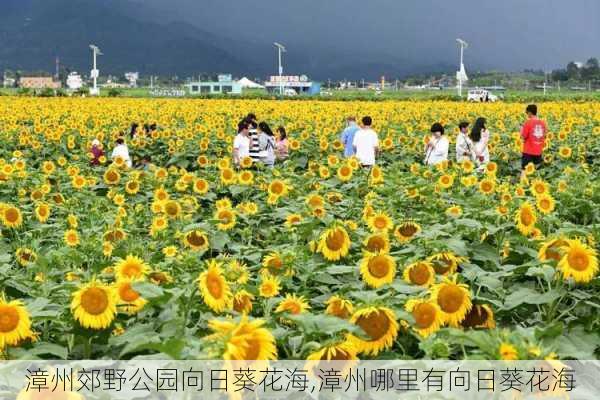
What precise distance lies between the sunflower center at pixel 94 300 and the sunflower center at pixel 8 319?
7.3 inches

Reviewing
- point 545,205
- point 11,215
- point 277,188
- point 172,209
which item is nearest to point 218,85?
point 277,188

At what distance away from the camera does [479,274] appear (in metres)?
3.12

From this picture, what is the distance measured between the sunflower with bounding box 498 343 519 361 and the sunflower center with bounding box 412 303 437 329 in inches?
24.0

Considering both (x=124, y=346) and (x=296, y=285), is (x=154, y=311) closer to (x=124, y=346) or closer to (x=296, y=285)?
(x=124, y=346)

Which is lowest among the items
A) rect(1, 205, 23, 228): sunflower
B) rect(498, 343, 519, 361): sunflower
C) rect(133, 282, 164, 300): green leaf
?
rect(1, 205, 23, 228): sunflower

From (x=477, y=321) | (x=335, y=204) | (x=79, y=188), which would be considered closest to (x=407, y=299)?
(x=477, y=321)

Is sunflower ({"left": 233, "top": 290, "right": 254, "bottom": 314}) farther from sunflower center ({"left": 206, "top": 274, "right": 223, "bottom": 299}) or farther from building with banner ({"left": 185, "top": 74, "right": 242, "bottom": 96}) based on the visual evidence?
building with banner ({"left": 185, "top": 74, "right": 242, "bottom": 96})

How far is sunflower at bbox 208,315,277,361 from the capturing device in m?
1.77

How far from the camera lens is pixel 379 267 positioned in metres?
3.06

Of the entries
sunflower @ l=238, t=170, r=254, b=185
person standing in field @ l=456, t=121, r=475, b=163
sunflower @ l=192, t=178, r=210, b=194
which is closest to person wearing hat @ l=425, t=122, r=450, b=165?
person standing in field @ l=456, t=121, r=475, b=163

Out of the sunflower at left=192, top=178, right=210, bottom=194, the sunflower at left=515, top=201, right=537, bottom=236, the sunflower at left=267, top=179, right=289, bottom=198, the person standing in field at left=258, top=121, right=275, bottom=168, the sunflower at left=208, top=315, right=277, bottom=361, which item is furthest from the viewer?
the person standing in field at left=258, top=121, right=275, bottom=168

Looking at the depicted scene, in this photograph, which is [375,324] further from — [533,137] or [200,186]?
[533,137]

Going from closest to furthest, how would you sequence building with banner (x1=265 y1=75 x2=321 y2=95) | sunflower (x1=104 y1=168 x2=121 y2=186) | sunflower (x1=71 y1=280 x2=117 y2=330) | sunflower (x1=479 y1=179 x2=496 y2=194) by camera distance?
sunflower (x1=71 y1=280 x2=117 y2=330), sunflower (x1=479 y1=179 x2=496 y2=194), sunflower (x1=104 y1=168 x2=121 y2=186), building with banner (x1=265 y1=75 x2=321 y2=95)

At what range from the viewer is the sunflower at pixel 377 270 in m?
3.05
